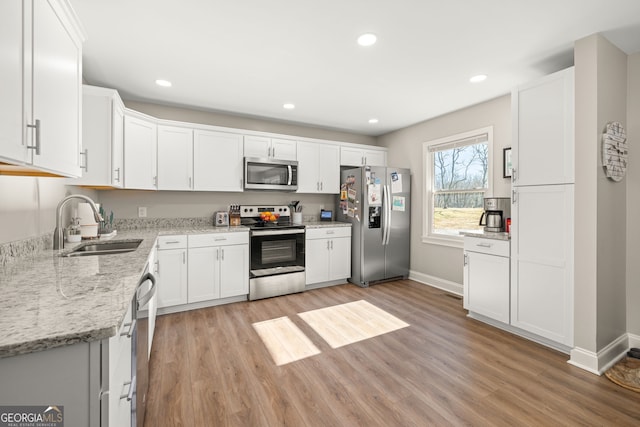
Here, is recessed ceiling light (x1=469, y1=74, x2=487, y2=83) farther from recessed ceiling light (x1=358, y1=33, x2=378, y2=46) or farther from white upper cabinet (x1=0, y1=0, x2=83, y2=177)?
white upper cabinet (x1=0, y1=0, x2=83, y2=177)

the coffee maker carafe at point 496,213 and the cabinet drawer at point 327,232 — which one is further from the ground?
the coffee maker carafe at point 496,213

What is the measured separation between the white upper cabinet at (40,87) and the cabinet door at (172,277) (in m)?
1.64

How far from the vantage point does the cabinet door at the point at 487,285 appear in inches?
106

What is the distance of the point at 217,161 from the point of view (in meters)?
3.66

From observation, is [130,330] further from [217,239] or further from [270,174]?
Answer: [270,174]

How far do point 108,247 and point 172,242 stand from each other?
2.45 ft

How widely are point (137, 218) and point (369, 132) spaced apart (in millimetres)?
3817

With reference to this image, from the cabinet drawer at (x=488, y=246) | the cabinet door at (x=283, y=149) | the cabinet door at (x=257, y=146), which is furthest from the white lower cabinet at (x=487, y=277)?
the cabinet door at (x=257, y=146)

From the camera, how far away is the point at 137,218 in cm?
347

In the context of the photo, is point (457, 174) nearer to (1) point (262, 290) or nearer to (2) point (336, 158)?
(2) point (336, 158)

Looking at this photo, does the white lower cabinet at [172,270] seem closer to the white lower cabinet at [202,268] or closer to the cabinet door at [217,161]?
the white lower cabinet at [202,268]

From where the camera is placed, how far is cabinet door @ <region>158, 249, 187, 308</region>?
3.03 metres

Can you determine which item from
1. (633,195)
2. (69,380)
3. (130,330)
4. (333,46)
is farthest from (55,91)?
(633,195)
